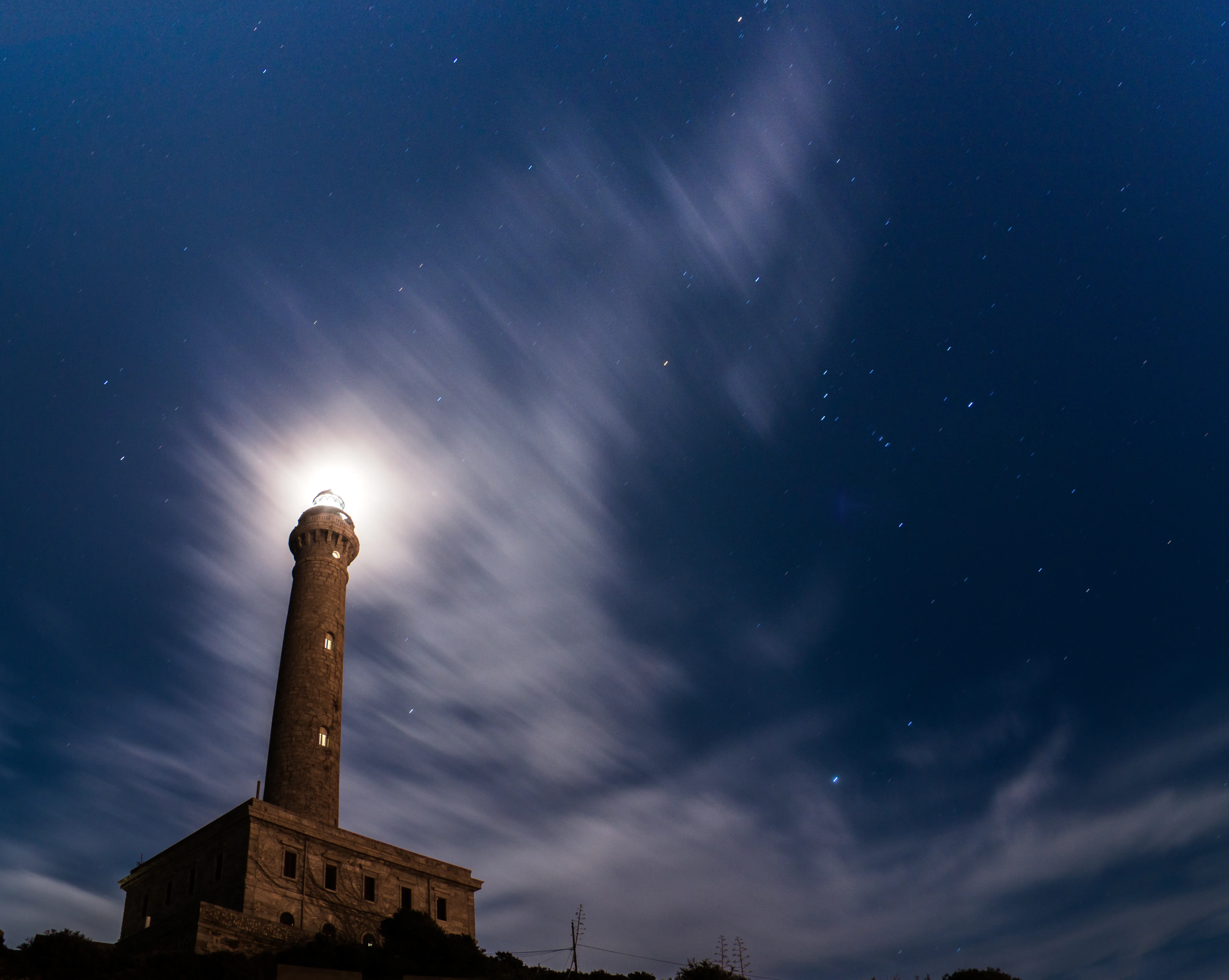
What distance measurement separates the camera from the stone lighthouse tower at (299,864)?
35969 millimetres

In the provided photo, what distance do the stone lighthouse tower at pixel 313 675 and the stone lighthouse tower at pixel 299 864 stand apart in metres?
0.06

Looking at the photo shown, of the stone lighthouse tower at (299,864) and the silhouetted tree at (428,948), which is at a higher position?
the stone lighthouse tower at (299,864)

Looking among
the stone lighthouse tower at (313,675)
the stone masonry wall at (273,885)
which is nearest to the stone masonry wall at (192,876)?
the stone masonry wall at (273,885)

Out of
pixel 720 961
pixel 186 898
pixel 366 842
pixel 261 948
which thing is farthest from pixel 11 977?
pixel 720 961

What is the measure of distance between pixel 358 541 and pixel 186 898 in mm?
21895

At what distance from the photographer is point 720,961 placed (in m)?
58.0

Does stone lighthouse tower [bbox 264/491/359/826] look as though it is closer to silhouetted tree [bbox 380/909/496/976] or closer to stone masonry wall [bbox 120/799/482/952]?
stone masonry wall [bbox 120/799/482/952]

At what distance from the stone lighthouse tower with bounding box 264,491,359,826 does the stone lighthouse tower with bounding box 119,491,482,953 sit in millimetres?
61

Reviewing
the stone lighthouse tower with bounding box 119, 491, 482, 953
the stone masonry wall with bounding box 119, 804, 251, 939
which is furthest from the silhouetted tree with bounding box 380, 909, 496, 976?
the stone masonry wall with bounding box 119, 804, 251, 939

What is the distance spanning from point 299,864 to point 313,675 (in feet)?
34.2

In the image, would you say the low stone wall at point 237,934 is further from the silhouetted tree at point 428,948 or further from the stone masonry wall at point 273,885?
the silhouetted tree at point 428,948

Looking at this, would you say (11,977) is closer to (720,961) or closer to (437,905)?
(437,905)

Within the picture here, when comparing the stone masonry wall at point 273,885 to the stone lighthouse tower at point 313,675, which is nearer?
the stone masonry wall at point 273,885

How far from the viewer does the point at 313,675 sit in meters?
46.2
